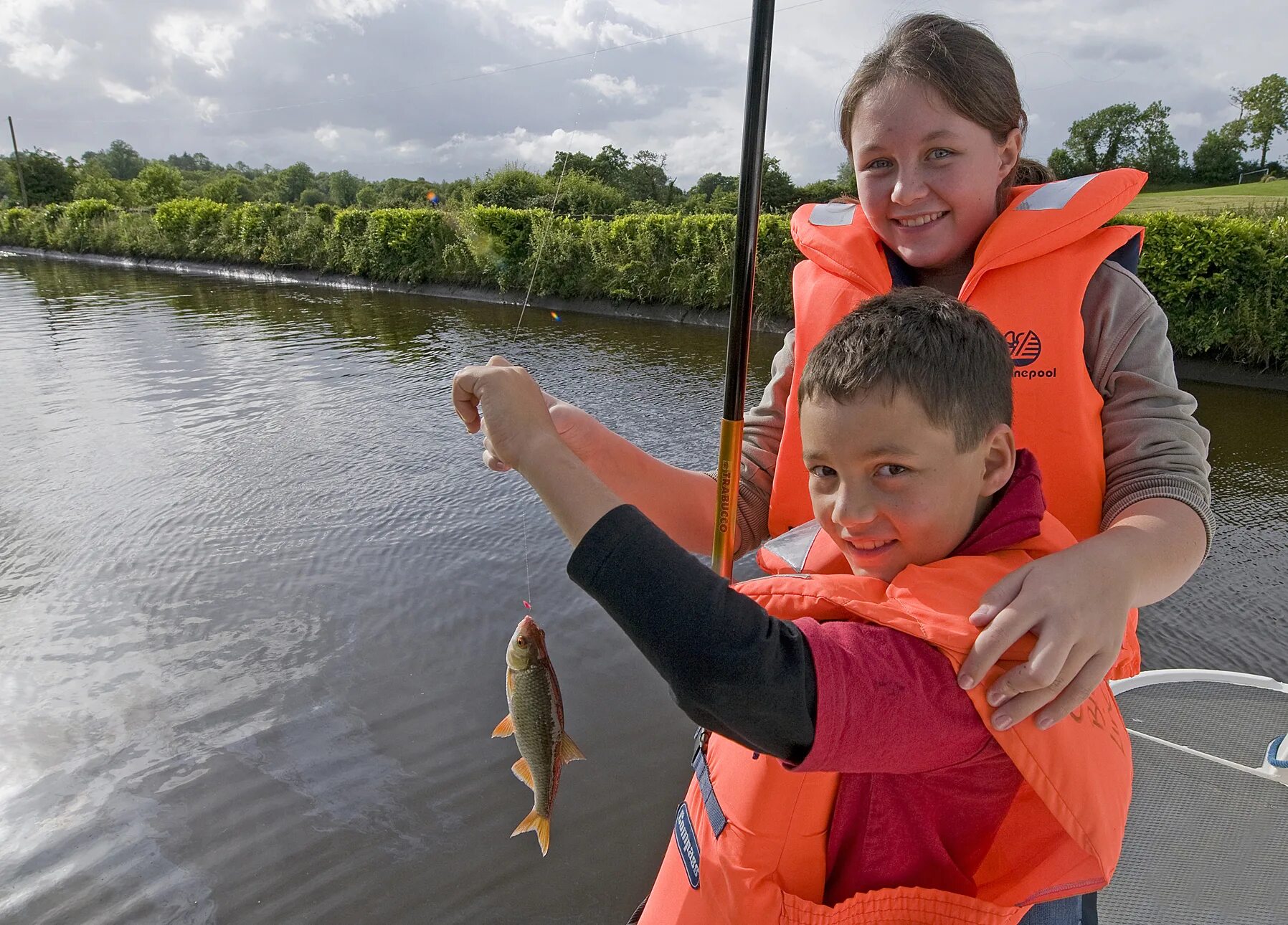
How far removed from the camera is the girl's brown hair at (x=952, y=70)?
182 centimetres

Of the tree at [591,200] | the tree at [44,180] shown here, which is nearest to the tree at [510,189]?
the tree at [591,200]

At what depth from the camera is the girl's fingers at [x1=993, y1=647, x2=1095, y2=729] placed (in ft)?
4.00

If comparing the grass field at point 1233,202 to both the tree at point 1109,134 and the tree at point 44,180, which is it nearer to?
the tree at point 1109,134

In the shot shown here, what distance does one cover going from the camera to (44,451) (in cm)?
822

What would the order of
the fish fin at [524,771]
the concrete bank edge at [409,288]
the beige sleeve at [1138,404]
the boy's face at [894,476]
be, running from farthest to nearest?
the concrete bank edge at [409,288], the fish fin at [524,771], the beige sleeve at [1138,404], the boy's face at [894,476]

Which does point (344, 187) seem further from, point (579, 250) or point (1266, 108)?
point (1266, 108)

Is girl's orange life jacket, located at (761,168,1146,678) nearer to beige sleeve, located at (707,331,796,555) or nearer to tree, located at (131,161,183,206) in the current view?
beige sleeve, located at (707,331,796,555)

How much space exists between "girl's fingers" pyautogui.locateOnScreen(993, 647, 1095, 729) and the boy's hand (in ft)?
2.73

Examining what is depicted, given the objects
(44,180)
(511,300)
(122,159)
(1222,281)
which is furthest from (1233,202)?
(122,159)

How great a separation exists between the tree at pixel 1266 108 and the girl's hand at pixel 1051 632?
3937 cm

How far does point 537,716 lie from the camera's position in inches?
91.3

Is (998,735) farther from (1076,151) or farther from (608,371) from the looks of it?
Answer: (1076,151)

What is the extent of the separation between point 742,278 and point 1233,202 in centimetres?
1852

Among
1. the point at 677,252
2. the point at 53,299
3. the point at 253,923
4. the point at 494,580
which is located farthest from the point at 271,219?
the point at 253,923
